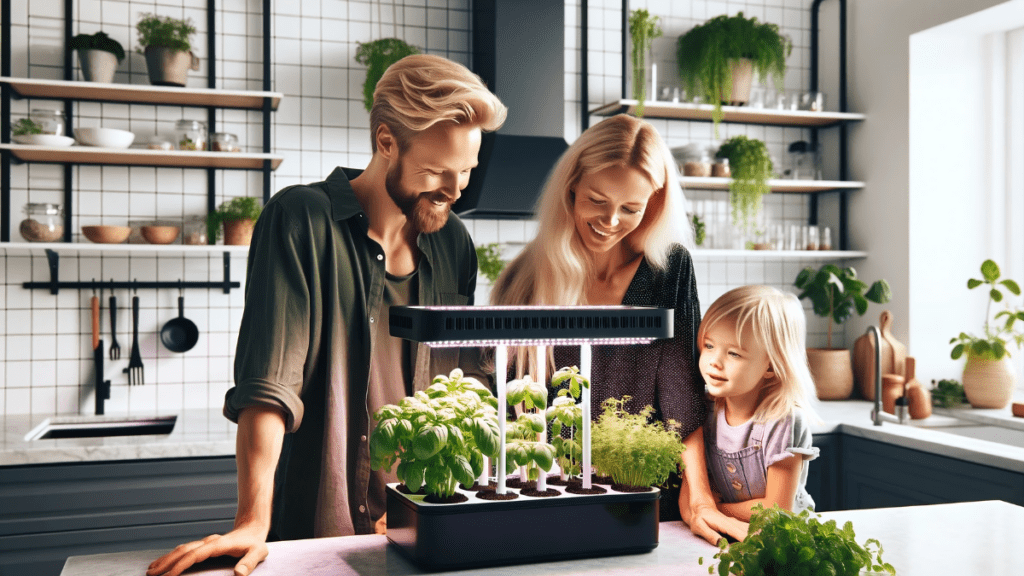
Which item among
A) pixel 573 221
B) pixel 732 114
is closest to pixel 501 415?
pixel 573 221

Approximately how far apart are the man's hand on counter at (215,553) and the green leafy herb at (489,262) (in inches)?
86.3

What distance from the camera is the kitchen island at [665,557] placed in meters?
1.10

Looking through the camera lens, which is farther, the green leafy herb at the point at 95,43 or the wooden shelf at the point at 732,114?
the wooden shelf at the point at 732,114

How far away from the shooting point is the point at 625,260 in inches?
62.7

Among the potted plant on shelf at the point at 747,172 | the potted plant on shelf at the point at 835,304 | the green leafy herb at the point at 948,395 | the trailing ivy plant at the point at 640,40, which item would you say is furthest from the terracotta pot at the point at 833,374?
the trailing ivy plant at the point at 640,40

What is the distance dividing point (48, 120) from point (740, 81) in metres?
2.70

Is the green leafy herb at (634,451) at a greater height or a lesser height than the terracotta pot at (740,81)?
lesser

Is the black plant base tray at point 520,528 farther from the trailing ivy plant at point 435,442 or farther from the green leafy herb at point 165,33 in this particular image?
the green leafy herb at point 165,33

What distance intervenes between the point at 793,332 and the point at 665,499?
1.22ft

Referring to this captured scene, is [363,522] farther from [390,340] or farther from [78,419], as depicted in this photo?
[78,419]

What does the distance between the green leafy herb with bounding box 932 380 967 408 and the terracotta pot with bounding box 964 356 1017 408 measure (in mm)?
67

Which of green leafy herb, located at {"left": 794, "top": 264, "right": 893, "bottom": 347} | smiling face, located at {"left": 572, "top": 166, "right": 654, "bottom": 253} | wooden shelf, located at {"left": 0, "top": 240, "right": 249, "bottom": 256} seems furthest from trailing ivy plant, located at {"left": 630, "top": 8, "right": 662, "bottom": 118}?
smiling face, located at {"left": 572, "top": 166, "right": 654, "bottom": 253}

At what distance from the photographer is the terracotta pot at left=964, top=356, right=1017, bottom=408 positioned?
3.14 m

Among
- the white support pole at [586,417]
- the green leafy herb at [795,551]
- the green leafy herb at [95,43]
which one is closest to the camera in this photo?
the green leafy herb at [795,551]
